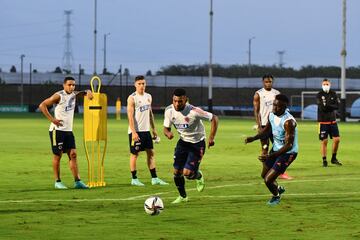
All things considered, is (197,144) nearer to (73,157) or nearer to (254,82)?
(73,157)

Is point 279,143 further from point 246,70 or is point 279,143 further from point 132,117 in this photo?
point 246,70

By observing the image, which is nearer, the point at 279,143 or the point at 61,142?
the point at 279,143

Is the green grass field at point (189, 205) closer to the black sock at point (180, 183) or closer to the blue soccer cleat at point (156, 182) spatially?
the blue soccer cleat at point (156, 182)

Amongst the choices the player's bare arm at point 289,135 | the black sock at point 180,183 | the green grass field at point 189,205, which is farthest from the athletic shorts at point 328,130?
the player's bare arm at point 289,135

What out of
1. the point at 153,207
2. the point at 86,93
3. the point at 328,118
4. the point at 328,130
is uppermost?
the point at 86,93

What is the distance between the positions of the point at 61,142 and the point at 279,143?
4815 millimetres

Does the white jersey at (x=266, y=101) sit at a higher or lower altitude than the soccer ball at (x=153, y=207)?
higher

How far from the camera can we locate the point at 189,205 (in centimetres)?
1451

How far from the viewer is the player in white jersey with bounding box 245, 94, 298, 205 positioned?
558 inches

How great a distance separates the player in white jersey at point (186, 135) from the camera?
14859 millimetres

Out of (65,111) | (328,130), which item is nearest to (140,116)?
(65,111)

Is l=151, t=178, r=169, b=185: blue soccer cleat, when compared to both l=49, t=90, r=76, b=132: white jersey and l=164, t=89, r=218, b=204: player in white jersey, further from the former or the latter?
l=164, t=89, r=218, b=204: player in white jersey

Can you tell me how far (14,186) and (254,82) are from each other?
87.9m

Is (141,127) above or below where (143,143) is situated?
above
